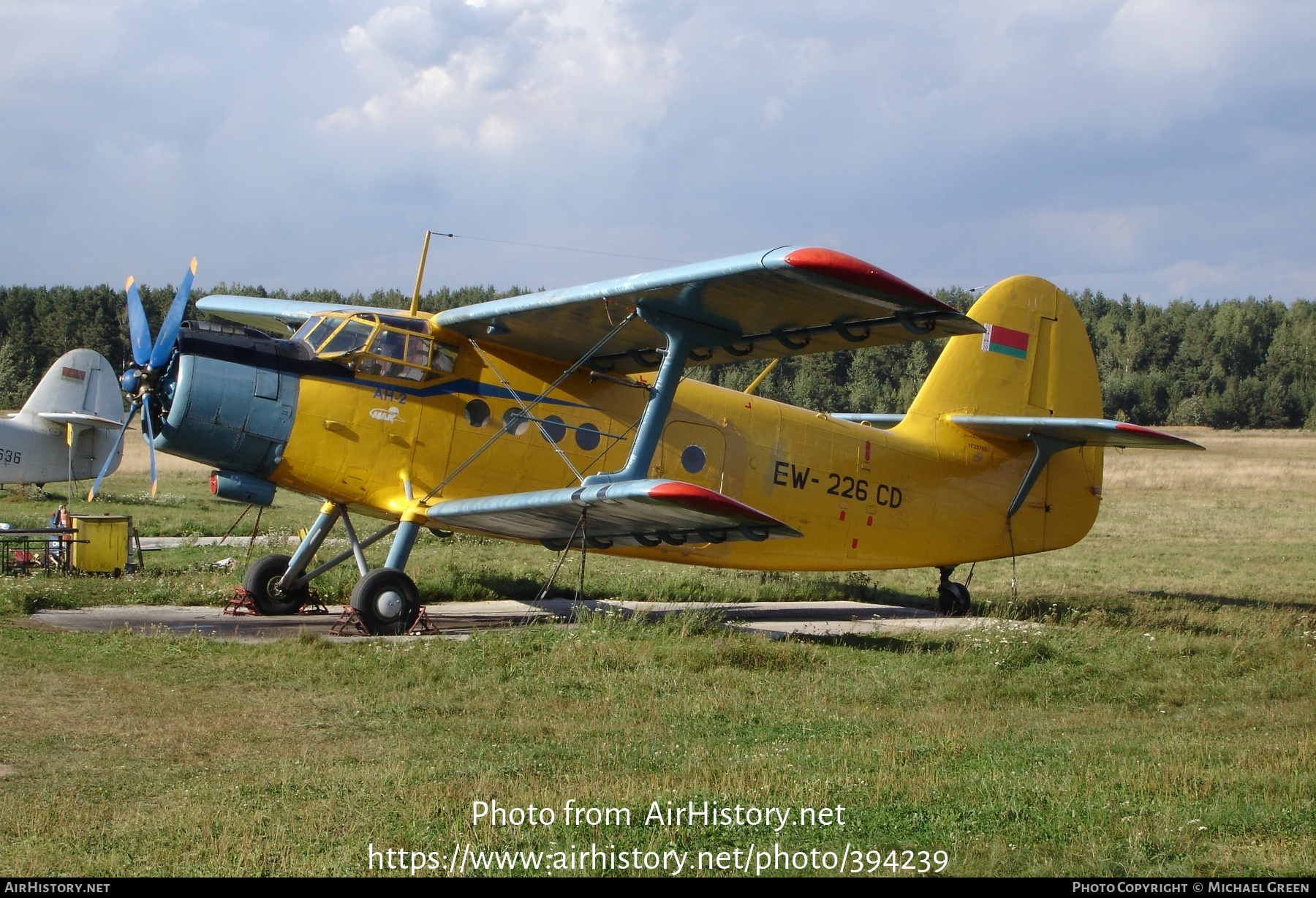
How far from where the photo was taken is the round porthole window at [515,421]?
12406 millimetres

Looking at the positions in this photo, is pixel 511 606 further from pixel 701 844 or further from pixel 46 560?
pixel 701 844

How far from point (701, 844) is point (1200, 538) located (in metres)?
24.4

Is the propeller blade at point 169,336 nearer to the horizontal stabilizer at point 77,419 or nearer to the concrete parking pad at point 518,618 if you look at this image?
the concrete parking pad at point 518,618

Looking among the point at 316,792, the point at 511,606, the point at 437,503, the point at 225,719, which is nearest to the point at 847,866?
the point at 316,792

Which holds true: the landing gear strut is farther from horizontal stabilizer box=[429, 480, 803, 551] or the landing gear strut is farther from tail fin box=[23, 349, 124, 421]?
tail fin box=[23, 349, 124, 421]

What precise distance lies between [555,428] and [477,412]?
2.97ft

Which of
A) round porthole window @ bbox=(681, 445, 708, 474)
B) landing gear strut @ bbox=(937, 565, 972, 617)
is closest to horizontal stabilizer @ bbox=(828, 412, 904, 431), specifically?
landing gear strut @ bbox=(937, 565, 972, 617)

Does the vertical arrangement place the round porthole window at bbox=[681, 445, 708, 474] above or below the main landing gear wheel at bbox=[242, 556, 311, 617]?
above

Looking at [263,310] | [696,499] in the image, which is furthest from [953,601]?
[263,310]

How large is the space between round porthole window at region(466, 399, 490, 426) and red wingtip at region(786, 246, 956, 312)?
463cm

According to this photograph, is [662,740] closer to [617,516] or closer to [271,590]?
[617,516]

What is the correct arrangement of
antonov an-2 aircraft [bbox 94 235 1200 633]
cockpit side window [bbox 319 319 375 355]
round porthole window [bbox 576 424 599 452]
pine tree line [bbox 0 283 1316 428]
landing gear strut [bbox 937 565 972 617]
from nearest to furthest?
antonov an-2 aircraft [bbox 94 235 1200 633]
cockpit side window [bbox 319 319 375 355]
round porthole window [bbox 576 424 599 452]
landing gear strut [bbox 937 565 972 617]
pine tree line [bbox 0 283 1316 428]

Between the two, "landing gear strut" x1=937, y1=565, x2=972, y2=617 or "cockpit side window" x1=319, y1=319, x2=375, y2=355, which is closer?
"cockpit side window" x1=319, y1=319, x2=375, y2=355

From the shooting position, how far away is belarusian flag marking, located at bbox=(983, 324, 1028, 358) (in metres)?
15.4
